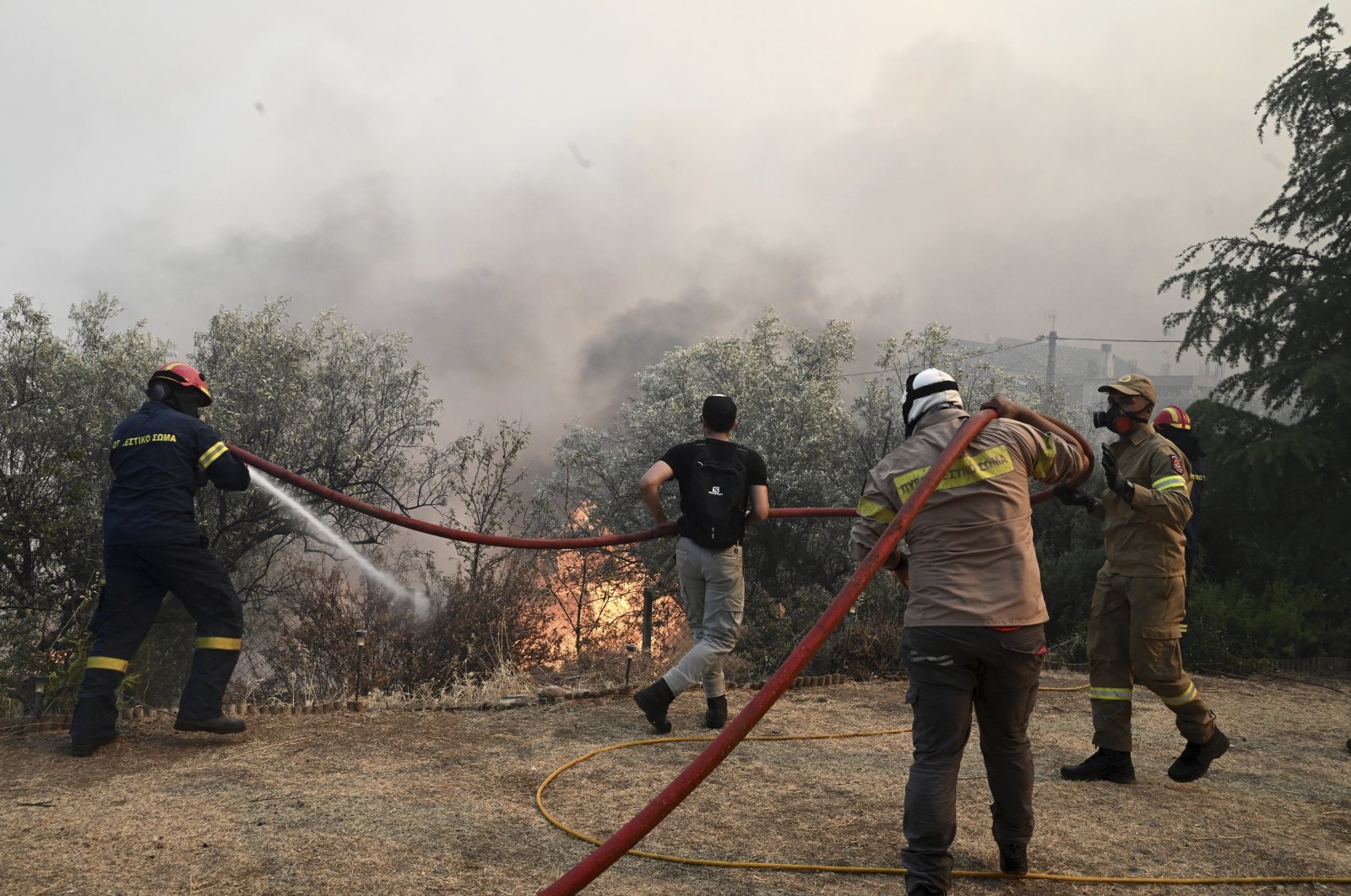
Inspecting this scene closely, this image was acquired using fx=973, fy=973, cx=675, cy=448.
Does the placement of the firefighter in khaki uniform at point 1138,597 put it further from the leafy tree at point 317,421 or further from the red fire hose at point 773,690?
the leafy tree at point 317,421

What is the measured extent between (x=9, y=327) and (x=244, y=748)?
1355cm

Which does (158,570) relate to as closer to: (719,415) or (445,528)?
(445,528)

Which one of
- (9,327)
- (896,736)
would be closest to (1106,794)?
(896,736)

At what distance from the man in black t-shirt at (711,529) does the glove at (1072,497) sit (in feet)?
5.45

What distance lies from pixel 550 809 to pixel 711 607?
1.62 meters

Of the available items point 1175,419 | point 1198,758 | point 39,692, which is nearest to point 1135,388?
point 1175,419

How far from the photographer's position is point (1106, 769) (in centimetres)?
472

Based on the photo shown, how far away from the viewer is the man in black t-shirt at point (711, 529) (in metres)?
5.37

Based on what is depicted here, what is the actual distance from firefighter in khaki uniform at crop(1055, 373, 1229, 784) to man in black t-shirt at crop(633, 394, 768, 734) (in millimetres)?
1792

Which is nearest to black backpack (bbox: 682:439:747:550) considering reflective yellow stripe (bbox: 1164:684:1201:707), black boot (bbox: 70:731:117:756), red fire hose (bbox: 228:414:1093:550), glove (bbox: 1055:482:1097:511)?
red fire hose (bbox: 228:414:1093:550)

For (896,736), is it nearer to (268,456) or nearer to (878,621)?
(878,621)

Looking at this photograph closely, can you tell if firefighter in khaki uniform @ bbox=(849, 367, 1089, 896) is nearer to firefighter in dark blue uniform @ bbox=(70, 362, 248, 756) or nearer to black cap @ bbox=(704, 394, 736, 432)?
black cap @ bbox=(704, 394, 736, 432)

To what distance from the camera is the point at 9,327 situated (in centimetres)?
1520

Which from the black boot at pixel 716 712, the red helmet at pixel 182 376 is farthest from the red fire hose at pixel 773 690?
the red helmet at pixel 182 376
